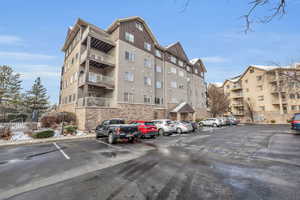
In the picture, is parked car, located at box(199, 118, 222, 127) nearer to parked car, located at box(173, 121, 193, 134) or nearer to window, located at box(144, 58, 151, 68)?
parked car, located at box(173, 121, 193, 134)

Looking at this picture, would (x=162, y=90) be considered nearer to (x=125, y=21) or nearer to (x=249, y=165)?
(x=125, y=21)

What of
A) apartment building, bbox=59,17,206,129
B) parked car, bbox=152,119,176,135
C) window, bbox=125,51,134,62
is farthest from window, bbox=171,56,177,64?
parked car, bbox=152,119,176,135

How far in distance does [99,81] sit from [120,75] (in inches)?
119

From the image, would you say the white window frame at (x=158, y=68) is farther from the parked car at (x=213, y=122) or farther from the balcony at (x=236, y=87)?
the balcony at (x=236, y=87)

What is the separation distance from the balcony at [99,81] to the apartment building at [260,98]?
1357 inches

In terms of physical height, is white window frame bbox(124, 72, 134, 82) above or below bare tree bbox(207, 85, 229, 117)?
above

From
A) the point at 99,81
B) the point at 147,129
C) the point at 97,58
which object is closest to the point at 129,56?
the point at 97,58

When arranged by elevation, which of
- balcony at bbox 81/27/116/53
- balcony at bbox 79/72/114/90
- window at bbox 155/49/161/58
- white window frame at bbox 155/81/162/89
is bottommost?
balcony at bbox 79/72/114/90

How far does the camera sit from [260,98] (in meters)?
38.8

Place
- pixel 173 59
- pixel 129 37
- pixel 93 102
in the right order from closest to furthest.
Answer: pixel 93 102 < pixel 129 37 < pixel 173 59

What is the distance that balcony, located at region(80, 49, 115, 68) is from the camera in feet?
58.3

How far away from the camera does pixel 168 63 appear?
2828 cm

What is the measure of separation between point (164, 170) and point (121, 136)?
570 centimetres

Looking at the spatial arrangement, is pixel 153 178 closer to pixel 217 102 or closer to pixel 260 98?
pixel 217 102
